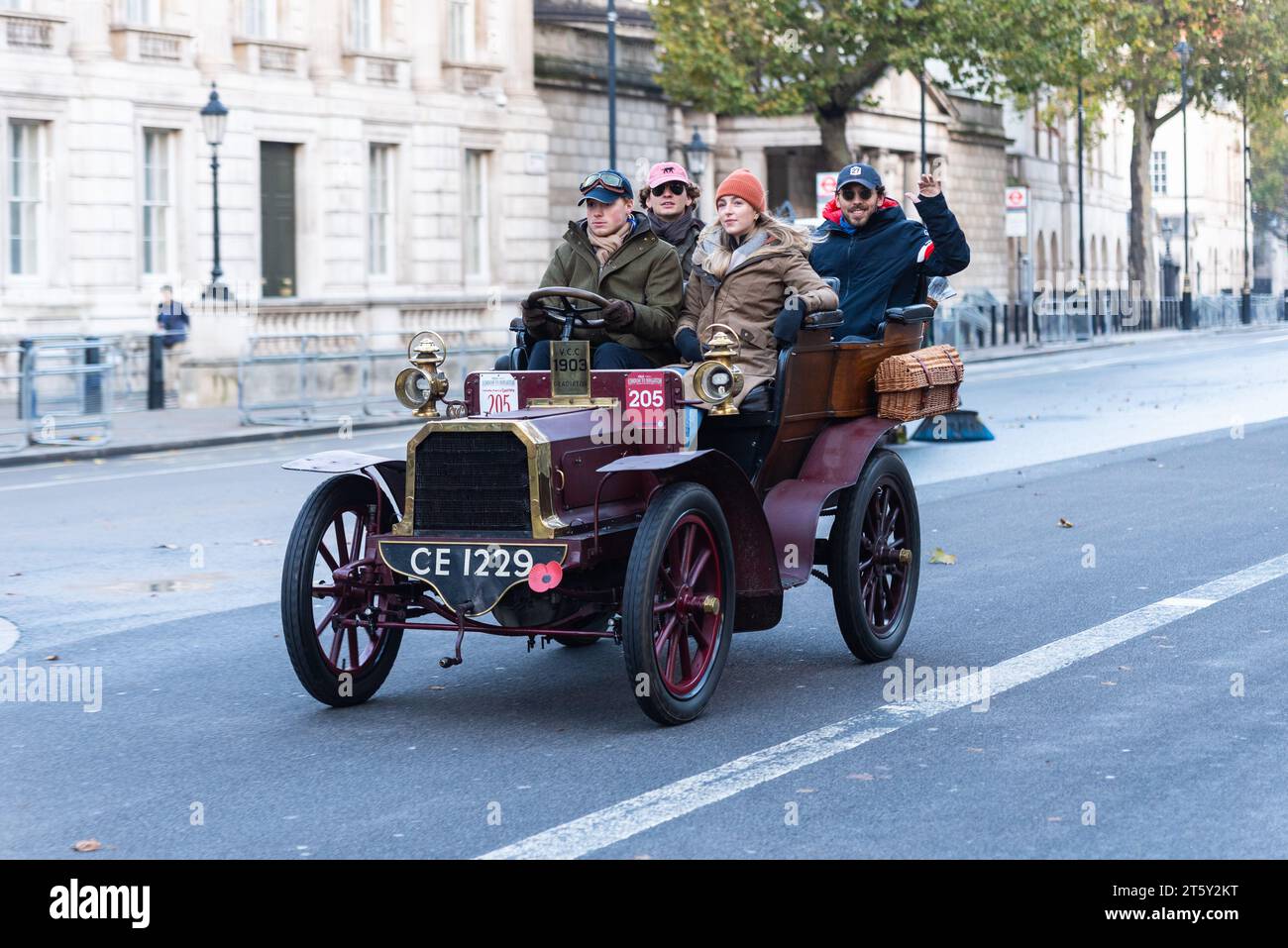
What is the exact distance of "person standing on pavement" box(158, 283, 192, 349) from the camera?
3058cm

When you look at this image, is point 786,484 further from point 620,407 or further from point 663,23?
point 663,23

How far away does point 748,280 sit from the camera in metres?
8.55

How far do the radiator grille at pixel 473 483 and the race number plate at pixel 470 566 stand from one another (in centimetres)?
12

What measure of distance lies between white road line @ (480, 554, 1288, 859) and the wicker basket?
3.71ft

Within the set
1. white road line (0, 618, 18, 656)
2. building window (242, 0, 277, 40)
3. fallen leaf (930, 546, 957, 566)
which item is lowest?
white road line (0, 618, 18, 656)

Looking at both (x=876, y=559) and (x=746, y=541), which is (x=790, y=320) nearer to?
(x=746, y=541)

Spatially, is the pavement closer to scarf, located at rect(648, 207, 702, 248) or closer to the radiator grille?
scarf, located at rect(648, 207, 702, 248)

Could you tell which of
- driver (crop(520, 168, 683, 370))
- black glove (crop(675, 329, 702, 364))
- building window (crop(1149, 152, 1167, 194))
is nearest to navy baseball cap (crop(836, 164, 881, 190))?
driver (crop(520, 168, 683, 370))

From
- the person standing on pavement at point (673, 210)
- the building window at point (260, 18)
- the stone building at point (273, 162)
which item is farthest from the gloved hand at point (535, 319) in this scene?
the building window at point (260, 18)

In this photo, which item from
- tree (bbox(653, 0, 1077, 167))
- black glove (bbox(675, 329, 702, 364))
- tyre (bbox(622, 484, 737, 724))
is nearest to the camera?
tyre (bbox(622, 484, 737, 724))

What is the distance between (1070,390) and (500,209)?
15.6m

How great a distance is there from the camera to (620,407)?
7945 mm

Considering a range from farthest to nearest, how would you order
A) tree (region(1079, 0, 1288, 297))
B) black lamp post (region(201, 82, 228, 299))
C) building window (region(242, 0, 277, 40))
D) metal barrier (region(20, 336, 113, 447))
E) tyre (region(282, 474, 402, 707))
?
1. tree (region(1079, 0, 1288, 297))
2. building window (region(242, 0, 277, 40))
3. black lamp post (region(201, 82, 228, 299))
4. metal barrier (region(20, 336, 113, 447))
5. tyre (region(282, 474, 402, 707))
